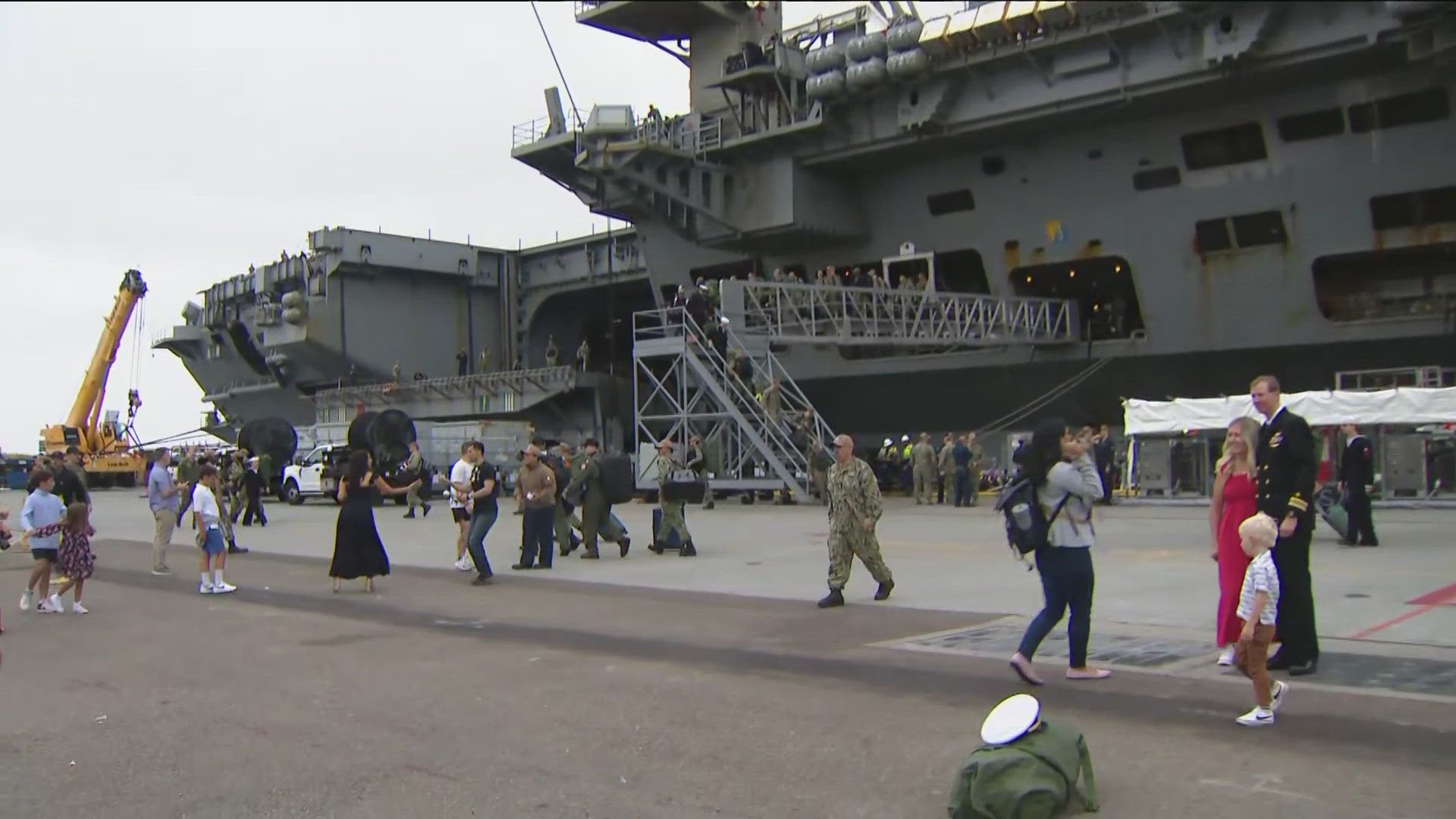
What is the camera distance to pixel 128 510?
34.4 m

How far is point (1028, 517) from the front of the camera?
23.2 feet

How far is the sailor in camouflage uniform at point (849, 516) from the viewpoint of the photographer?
11000 mm

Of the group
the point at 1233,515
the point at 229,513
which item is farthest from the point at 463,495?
the point at 1233,515

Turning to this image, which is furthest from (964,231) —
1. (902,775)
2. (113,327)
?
(113,327)

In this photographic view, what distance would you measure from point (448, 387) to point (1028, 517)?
Result: 41.0 meters

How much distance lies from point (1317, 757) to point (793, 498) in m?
22.6

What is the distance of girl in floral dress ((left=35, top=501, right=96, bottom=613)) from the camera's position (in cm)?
1170

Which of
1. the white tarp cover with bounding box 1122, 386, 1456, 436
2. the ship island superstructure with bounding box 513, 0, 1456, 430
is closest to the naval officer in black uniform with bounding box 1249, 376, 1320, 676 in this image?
the white tarp cover with bounding box 1122, 386, 1456, 436

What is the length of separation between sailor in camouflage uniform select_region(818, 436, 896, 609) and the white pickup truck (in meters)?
25.9

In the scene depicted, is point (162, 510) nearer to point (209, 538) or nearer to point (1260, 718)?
point (209, 538)

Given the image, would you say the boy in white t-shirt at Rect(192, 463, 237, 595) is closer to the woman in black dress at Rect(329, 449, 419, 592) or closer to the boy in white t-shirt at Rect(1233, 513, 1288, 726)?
the woman in black dress at Rect(329, 449, 419, 592)

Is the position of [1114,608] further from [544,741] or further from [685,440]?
[685,440]

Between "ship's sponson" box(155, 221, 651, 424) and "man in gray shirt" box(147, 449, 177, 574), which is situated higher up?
"ship's sponson" box(155, 221, 651, 424)

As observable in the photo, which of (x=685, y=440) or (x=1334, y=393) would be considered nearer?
(x=1334, y=393)
